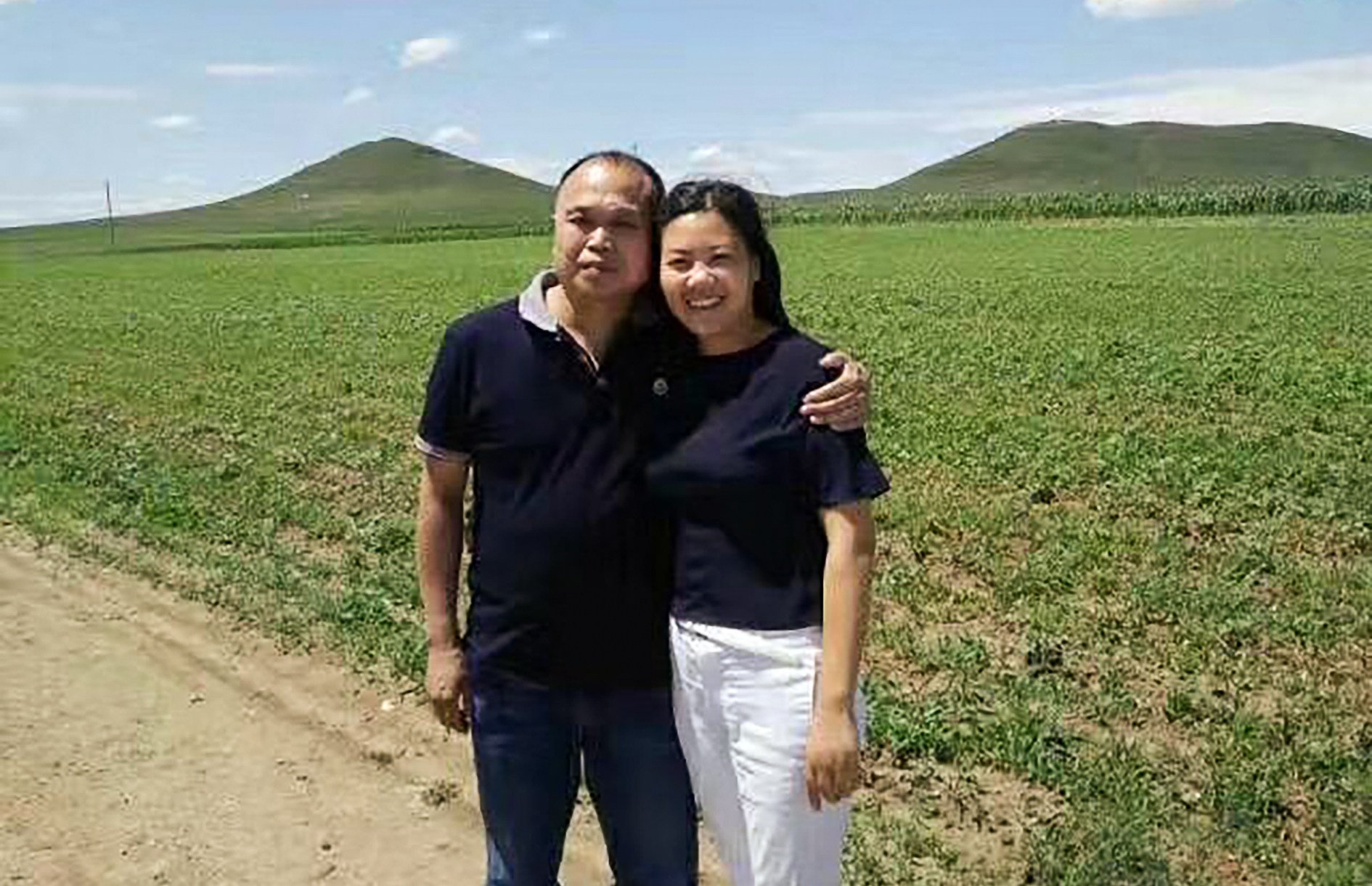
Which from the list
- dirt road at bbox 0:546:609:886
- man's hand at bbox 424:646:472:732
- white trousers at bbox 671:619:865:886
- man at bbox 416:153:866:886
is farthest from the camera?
dirt road at bbox 0:546:609:886

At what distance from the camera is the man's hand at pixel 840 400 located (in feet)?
8.69

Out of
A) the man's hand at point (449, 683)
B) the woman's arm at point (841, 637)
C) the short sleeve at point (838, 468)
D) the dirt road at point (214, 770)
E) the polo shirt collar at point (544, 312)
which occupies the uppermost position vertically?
the polo shirt collar at point (544, 312)

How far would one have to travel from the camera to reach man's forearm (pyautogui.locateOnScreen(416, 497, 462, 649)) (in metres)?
3.21

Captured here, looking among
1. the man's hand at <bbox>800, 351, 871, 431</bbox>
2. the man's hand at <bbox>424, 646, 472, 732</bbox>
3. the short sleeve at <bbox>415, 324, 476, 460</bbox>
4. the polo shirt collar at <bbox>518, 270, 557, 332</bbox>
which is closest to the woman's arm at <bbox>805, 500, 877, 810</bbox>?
the man's hand at <bbox>800, 351, 871, 431</bbox>

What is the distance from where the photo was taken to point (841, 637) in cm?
271

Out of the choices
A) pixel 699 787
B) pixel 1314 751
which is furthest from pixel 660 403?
pixel 1314 751

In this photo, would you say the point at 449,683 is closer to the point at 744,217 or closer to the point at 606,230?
the point at 606,230

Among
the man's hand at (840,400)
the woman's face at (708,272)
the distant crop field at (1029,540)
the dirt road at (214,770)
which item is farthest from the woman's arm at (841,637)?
the dirt road at (214,770)

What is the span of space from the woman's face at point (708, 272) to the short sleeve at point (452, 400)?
0.48 metres

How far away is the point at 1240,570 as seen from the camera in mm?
7875

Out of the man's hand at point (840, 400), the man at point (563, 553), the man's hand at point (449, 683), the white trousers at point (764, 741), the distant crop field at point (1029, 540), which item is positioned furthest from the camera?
the distant crop field at point (1029, 540)

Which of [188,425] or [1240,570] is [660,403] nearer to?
[1240,570]

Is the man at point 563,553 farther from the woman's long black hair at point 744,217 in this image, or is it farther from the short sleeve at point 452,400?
the woman's long black hair at point 744,217

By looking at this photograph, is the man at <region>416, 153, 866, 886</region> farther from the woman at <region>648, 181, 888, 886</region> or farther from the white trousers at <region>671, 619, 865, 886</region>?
the white trousers at <region>671, 619, 865, 886</region>
